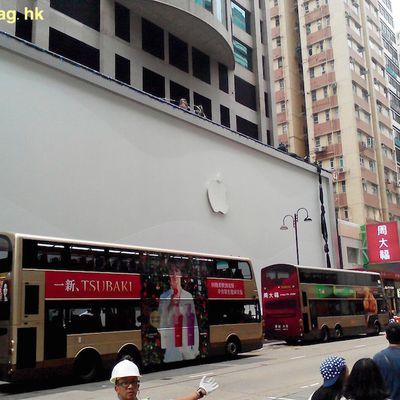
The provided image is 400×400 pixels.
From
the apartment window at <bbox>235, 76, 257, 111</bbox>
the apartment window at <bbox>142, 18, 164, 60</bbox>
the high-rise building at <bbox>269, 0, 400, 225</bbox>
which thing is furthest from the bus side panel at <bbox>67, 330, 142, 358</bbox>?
the high-rise building at <bbox>269, 0, 400, 225</bbox>

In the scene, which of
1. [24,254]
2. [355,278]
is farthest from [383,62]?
[24,254]

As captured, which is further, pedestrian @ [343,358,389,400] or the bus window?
the bus window

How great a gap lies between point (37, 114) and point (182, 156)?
9546mm

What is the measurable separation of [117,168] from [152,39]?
10865mm

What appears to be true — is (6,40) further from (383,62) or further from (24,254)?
(383,62)

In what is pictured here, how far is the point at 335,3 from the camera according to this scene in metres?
62.1

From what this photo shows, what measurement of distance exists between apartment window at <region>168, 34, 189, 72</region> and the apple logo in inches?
315

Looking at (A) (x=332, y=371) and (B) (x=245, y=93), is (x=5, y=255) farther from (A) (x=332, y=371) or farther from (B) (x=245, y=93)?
(B) (x=245, y=93)

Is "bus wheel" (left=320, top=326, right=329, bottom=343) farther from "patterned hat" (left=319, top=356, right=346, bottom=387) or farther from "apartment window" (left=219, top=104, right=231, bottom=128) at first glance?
"patterned hat" (left=319, top=356, right=346, bottom=387)

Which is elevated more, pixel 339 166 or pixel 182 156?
pixel 339 166

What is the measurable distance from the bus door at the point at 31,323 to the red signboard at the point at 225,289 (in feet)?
22.9

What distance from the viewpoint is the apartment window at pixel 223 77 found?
123 ft

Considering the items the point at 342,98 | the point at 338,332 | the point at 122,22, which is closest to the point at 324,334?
the point at 338,332

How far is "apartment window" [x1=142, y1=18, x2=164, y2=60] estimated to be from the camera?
103 ft
